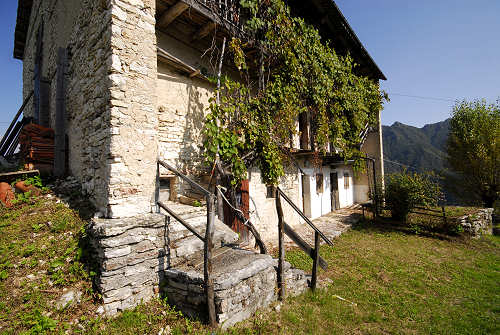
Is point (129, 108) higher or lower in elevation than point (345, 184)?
higher

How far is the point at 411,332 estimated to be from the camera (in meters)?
3.31

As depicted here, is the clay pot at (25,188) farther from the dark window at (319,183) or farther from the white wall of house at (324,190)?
the dark window at (319,183)

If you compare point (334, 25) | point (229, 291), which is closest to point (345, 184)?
point (334, 25)

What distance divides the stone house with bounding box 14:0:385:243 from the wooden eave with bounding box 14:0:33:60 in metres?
1.93

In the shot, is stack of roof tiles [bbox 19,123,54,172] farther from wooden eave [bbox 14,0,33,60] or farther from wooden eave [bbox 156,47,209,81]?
wooden eave [bbox 14,0,33,60]

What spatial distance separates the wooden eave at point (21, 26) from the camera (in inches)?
360

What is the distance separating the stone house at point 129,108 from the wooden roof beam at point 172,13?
0.07ft

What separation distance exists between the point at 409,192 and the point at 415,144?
5914 centimetres

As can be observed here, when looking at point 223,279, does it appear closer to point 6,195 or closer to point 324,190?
point 6,195

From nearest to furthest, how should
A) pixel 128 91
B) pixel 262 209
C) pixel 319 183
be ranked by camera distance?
pixel 128 91 < pixel 262 209 < pixel 319 183

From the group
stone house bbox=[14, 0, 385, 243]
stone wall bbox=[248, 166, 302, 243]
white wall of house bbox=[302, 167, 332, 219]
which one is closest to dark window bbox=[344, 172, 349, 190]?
white wall of house bbox=[302, 167, 332, 219]

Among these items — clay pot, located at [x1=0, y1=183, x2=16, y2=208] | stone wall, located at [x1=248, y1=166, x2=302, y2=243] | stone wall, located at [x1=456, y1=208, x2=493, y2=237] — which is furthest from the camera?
stone wall, located at [x1=456, y1=208, x2=493, y2=237]

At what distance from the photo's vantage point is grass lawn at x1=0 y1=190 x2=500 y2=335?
2574 mm

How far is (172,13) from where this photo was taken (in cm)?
438
